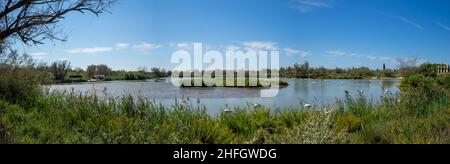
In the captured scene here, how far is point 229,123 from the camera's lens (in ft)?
21.3

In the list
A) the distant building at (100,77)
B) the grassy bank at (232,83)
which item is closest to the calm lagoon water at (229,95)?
the grassy bank at (232,83)

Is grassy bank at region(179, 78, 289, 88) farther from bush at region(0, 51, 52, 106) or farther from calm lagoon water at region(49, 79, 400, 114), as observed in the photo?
bush at region(0, 51, 52, 106)

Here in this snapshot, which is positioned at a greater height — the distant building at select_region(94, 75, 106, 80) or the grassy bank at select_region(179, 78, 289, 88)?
the distant building at select_region(94, 75, 106, 80)

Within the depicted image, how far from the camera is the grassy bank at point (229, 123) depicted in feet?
14.8

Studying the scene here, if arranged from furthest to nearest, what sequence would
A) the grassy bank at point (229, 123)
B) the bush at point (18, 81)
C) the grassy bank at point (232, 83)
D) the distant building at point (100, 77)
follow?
the distant building at point (100, 77) < the grassy bank at point (232, 83) < the bush at point (18, 81) < the grassy bank at point (229, 123)

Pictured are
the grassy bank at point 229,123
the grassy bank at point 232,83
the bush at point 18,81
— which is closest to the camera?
the grassy bank at point 229,123

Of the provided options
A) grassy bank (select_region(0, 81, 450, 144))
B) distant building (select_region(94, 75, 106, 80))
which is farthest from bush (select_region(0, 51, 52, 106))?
distant building (select_region(94, 75, 106, 80))

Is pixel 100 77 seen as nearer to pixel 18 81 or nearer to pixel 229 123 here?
pixel 18 81

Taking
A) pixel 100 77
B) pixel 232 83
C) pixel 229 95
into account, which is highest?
pixel 100 77

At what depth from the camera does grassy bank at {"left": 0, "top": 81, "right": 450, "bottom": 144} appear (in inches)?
177

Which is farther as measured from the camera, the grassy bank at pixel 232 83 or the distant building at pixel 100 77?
the distant building at pixel 100 77

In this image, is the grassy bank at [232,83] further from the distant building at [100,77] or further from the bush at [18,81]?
the bush at [18,81]

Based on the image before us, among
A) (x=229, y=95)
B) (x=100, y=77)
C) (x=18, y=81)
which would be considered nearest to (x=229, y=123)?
(x=18, y=81)
